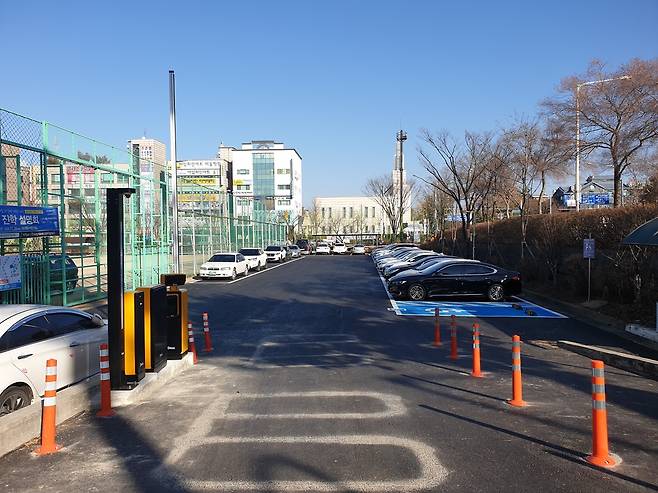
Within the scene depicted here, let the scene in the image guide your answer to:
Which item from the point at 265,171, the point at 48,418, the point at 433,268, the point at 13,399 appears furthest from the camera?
the point at 265,171

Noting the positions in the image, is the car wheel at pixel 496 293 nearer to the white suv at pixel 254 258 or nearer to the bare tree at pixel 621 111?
the bare tree at pixel 621 111

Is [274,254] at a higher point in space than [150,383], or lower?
higher

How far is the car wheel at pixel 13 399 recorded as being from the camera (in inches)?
240

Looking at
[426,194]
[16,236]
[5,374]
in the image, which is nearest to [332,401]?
[5,374]

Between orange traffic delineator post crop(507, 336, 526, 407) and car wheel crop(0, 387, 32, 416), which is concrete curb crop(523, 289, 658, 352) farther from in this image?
car wheel crop(0, 387, 32, 416)

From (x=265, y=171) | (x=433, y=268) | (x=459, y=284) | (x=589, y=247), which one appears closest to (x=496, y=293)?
(x=459, y=284)

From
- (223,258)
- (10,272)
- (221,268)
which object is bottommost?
(221,268)

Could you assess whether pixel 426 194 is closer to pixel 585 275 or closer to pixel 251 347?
pixel 585 275

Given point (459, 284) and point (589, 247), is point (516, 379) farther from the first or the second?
point (459, 284)

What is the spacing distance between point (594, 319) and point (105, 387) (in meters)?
12.2

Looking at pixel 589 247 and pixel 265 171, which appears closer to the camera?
pixel 589 247

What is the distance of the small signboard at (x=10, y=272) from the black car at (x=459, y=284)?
11.0m

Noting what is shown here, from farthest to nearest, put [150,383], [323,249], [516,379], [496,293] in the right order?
[323,249] → [496,293] → [150,383] → [516,379]

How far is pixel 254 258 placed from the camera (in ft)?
125
